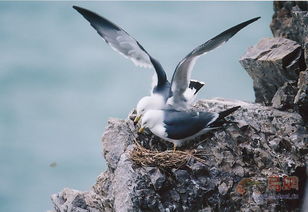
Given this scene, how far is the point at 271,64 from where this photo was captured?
5672mm

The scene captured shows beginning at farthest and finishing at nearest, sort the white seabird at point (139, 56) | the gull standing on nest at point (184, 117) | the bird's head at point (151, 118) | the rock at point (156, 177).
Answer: the white seabird at point (139, 56), the bird's head at point (151, 118), the gull standing on nest at point (184, 117), the rock at point (156, 177)

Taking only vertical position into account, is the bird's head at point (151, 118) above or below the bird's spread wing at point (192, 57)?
below

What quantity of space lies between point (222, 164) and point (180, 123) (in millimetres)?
505

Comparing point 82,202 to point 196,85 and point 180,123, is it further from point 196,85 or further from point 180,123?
point 196,85

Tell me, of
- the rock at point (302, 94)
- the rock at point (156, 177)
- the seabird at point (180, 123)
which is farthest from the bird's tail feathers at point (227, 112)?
the rock at point (156, 177)

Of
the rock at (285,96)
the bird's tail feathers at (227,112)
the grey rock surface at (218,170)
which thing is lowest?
the grey rock surface at (218,170)

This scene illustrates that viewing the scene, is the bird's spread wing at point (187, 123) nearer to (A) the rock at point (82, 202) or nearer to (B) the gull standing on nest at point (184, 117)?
(B) the gull standing on nest at point (184, 117)

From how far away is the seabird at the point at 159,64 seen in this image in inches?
193

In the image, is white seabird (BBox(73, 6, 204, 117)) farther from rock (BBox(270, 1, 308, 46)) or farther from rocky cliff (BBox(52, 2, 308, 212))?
rock (BBox(270, 1, 308, 46))

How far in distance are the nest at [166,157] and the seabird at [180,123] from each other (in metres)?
0.14

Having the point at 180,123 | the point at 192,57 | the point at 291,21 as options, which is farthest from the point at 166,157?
the point at 291,21

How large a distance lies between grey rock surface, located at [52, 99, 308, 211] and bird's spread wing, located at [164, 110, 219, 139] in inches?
6.9

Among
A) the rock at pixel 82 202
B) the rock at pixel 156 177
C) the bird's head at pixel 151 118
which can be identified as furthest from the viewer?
the rock at pixel 82 202

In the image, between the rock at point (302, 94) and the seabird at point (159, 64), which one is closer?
the seabird at point (159, 64)
